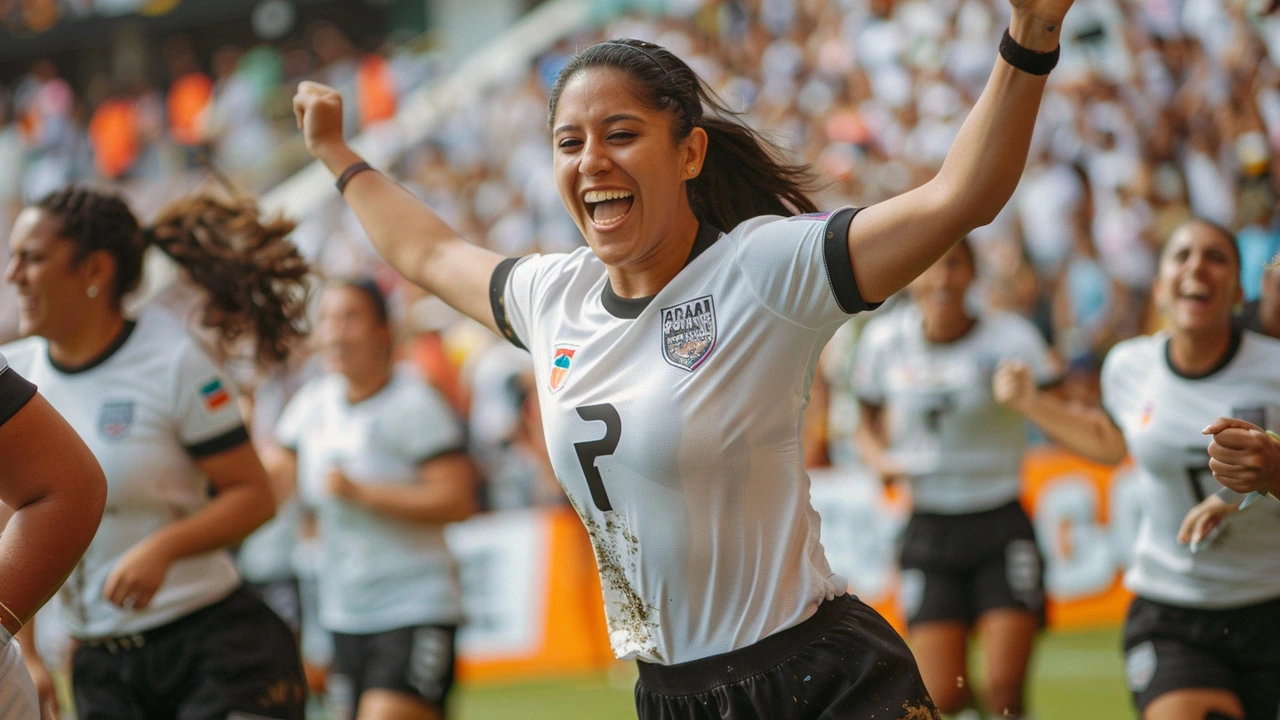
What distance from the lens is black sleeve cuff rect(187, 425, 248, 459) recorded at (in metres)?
4.74

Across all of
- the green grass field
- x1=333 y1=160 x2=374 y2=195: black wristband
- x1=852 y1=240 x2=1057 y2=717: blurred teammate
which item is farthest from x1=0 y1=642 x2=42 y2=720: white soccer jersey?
the green grass field

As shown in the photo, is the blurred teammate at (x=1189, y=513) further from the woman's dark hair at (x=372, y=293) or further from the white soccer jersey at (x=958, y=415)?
the woman's dark hair at (x=372, y=293)

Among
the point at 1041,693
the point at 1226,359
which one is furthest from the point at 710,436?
the point at 1041,693

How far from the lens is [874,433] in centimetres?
806

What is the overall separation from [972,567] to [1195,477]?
1.90m

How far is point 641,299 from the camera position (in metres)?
3.35

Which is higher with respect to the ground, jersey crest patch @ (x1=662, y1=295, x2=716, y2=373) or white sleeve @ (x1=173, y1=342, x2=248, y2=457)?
jersey crest patch @ (x1=662, y1=295, x2=716, y2=373)

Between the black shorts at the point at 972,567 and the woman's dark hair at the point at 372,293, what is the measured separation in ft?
9.49

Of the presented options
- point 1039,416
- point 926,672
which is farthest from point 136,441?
point 926,672

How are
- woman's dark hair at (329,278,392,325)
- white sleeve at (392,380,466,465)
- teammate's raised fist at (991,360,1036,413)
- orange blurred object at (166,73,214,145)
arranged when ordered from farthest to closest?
orange blurred object at (166,73,214,145) → woman's dark hair at (329,278,392,325) → white sleeve at (392,380,466,465) → teammate's raised fist at (991,360,1036,413)

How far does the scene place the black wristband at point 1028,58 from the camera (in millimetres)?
2605

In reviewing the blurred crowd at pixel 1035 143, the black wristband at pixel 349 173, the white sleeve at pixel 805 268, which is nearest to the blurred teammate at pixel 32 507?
the black wristband at pixel 349 173

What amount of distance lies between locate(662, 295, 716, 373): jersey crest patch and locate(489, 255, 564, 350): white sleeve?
53 cm

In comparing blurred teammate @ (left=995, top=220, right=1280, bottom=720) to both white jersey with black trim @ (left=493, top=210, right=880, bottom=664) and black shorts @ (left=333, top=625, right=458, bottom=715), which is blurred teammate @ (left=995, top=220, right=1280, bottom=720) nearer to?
white jersey with black trim @ (left=493, top=210, right=880, bottom=664)
